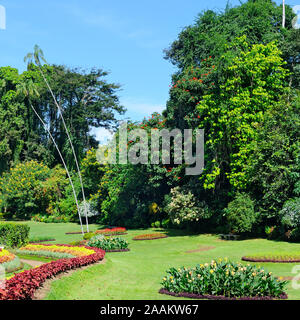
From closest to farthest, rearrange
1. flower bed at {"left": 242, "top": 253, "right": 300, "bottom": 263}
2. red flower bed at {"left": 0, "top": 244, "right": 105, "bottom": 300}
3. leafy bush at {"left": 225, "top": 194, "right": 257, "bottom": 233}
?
1. red flower bed at {"left": 0, "top": 244, "right": 105, "bottom": 300}
2. flower bed at {"left": 242, "top": 253, "right": 300, "bottom": 263}
3. leafy bush at {"left": 225, "top": 194, "right": 257, "bottom": 233}

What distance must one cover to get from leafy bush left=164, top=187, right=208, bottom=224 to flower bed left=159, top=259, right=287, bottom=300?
16.1 metres

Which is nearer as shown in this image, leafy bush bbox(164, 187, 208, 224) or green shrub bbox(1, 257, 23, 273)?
green shrub bbox(1, 257, 23, 273)

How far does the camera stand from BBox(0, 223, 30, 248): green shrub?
22.0 m

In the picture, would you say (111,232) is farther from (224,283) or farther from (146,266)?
(224,283)

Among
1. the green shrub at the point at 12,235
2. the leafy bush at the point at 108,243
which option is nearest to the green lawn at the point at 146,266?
the leafy bush at the point at 108,243

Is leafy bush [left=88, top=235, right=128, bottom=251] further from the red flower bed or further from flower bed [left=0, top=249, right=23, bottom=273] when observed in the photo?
the red flower bed

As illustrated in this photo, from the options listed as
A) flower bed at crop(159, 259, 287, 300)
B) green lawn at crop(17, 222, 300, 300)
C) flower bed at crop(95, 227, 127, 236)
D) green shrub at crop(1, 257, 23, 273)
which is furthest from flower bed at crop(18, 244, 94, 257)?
flower bed at crop(95, 227, 127, 236)

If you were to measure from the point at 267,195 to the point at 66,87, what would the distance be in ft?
123

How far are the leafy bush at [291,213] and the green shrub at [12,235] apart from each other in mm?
14913

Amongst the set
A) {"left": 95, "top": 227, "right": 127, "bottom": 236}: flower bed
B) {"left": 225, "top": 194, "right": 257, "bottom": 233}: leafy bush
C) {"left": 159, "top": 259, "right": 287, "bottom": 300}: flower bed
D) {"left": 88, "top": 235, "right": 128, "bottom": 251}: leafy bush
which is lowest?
{"left": 95, "top": 227, "right": 127, "bottom": 236}: flower bed

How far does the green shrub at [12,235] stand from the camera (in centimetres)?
2202
